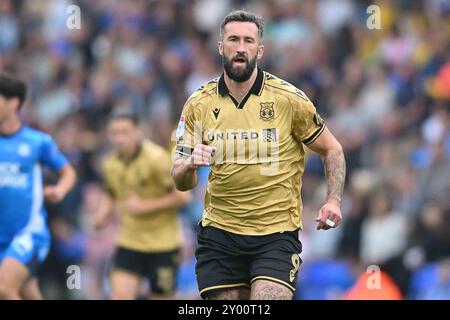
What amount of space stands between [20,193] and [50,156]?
0.51 metres

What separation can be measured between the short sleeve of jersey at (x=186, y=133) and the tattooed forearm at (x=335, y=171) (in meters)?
0.98

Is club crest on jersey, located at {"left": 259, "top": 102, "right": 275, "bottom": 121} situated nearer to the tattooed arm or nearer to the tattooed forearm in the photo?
the tattooed arm

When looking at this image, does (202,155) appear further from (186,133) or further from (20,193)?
(20,193)

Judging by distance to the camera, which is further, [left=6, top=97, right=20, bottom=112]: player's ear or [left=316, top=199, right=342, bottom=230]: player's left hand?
[left=6, top=97, right=20, bottom=112]: player's ear

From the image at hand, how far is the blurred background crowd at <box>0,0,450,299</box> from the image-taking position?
595 inches

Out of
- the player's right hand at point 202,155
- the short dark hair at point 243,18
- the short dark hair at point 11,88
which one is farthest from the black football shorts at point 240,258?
the short dark hair at point 11,88

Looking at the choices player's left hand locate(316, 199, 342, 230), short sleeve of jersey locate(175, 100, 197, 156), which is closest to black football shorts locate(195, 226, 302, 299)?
player's left hand locate(316, 199, 342, 230)

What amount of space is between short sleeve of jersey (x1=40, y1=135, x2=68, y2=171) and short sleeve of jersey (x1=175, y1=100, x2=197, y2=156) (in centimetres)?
307

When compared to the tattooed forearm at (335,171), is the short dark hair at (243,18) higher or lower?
higher

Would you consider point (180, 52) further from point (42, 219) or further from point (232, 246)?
point (232, 246)

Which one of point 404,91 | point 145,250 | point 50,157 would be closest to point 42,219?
point 50,157

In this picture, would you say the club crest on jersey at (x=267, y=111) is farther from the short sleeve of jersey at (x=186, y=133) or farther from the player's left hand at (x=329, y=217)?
the player's left hand at (x=329, y=217)

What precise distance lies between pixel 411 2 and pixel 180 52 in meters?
3.53

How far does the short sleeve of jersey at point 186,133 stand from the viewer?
9070mm
